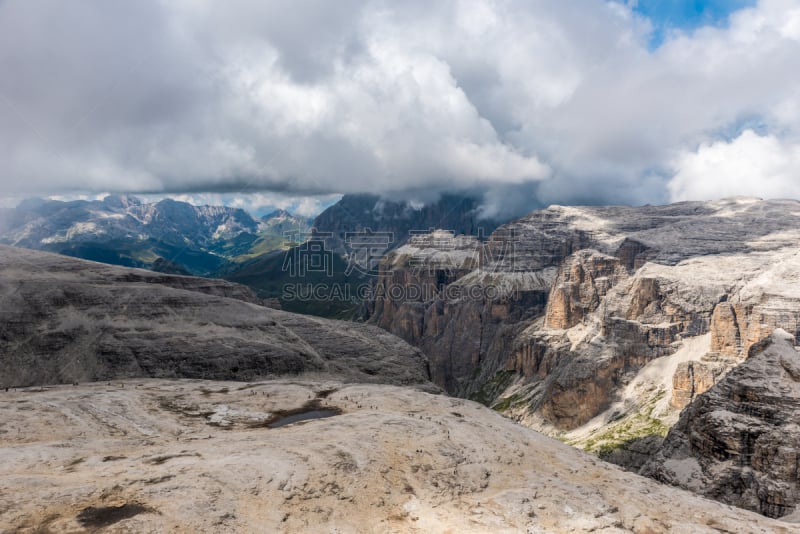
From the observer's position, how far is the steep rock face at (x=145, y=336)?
273ft

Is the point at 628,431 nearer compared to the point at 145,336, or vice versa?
the point at 145,336

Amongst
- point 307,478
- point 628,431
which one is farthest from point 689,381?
point 307,478

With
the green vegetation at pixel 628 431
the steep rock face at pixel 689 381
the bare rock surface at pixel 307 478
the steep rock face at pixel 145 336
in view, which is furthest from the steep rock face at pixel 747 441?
the steep rock face at pixel 689 381

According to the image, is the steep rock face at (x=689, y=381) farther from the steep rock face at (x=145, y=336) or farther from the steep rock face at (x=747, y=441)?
the steep rock face at (x=747, y=441)

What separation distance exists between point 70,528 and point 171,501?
477 centimetres

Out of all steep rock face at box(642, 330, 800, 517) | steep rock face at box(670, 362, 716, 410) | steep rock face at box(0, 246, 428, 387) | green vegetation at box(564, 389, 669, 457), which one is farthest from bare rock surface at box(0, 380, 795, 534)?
steep rock face at box(670, 362, 716, 410)

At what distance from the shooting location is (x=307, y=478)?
3291cm

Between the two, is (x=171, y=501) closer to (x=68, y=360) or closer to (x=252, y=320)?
(x=68, y=360)

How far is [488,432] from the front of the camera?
49.8 metres

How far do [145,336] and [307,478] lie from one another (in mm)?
70825

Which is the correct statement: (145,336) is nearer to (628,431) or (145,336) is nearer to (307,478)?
(307,478)

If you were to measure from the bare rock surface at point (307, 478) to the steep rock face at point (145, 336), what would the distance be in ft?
96.5

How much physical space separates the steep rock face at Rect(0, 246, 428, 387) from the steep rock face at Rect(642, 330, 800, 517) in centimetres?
5321

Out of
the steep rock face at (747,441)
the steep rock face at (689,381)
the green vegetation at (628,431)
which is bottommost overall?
the green vegetation at (628,431)
